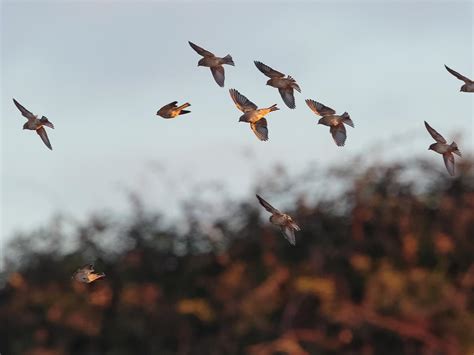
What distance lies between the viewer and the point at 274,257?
10.1 meters

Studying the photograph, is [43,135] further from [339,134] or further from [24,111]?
[339,134]

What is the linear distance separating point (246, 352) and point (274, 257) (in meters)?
0.91

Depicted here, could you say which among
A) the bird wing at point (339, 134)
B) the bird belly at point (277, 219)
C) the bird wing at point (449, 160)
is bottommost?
the bird belly at point (277, 219)

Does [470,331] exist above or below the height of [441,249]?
below

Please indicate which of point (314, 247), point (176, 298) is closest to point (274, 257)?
point (314, 247)

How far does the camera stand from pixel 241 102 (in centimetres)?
506

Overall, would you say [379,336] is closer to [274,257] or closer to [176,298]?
[274,257]

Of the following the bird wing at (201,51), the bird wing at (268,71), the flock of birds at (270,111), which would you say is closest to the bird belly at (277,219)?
the flock of birds at (270,111)

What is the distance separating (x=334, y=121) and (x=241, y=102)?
1.42ft

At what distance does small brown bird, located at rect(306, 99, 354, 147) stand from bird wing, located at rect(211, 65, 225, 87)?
0.44m

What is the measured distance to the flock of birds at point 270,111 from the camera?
195 inches

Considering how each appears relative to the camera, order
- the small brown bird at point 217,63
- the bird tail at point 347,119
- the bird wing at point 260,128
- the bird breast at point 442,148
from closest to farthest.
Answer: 1. the bird wing at point 260,128
2. the small brown bird at point 217,63
3. the bird tail at point 347,119
4. the bird breast at point 442,148

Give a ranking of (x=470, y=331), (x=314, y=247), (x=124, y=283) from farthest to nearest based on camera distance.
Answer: (x=124, y=283), (x=314, y=247), (x=470, y=331)

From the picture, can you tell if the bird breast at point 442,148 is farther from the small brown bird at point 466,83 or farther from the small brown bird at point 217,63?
the small brown bird at point 217,63
